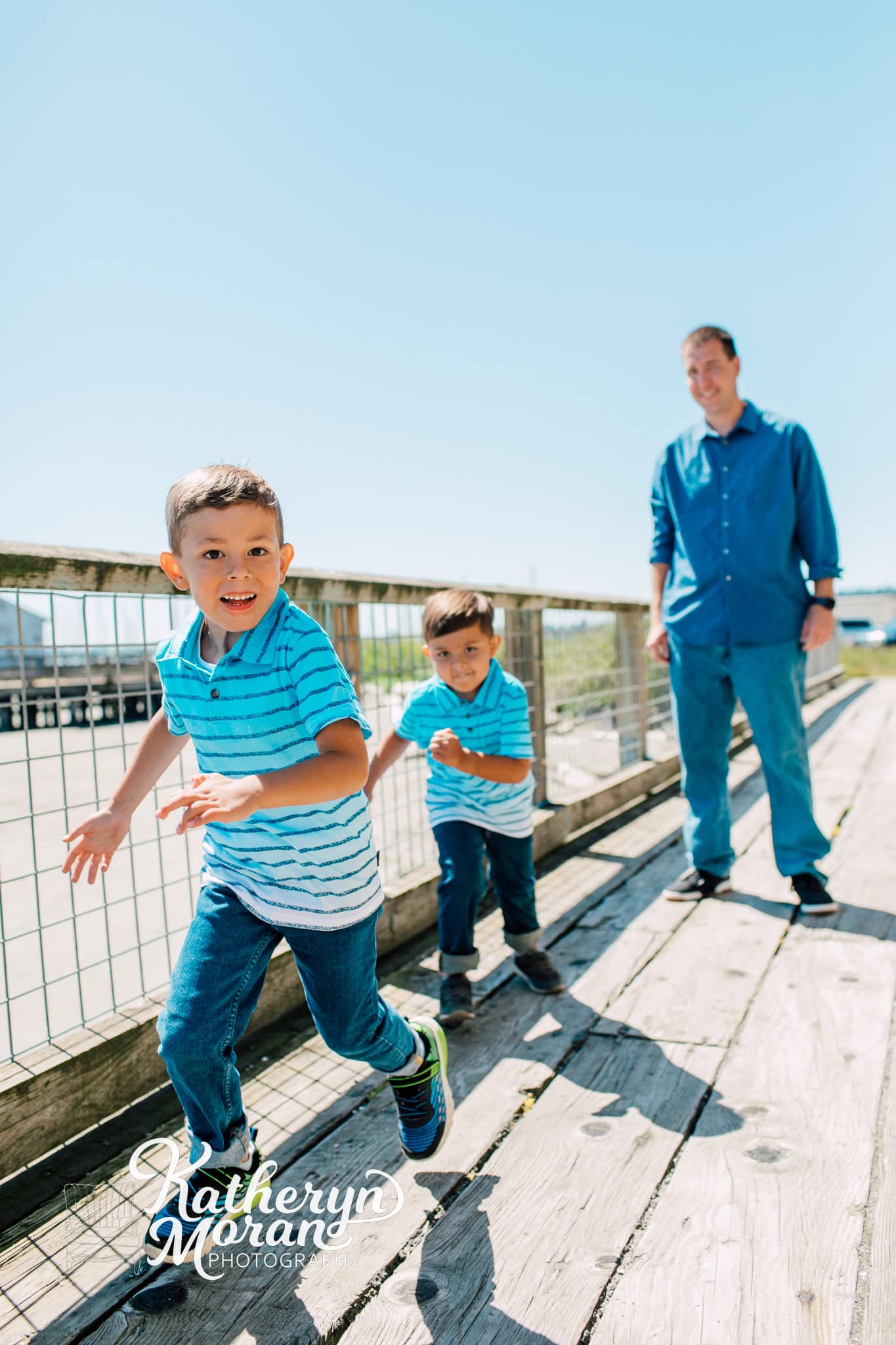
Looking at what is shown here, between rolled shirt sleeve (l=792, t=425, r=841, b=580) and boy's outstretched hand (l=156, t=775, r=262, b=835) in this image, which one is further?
rolled shirt sleeve (l=792, t=425, r=841, b=580)

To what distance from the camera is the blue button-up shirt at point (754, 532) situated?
343 cm

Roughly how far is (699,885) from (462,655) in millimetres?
1598

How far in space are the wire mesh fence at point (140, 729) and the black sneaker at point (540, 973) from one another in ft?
2.00

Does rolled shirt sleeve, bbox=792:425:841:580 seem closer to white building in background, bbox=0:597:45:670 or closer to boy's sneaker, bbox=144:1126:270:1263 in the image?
white building in background, bbox=0:597:45:670

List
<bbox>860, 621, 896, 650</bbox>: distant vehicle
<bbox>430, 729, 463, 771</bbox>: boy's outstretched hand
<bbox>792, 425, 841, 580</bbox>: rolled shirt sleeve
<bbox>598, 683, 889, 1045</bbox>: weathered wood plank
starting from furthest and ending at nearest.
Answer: <bbox>860, 621, 896, 650</bbox>: distant vehicle < <bbox>792, 425, 841, 580</bbox>: rolled shirt sleeve < <bbox>598, 683, 889, 1045</bbox>: weathered wood plank < <bbox>430, 729, 463, 771</bbox>: boy's outstretched hand

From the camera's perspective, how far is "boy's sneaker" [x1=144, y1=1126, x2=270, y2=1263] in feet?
5.24

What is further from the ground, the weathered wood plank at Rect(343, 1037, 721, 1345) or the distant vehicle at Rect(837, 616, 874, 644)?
the weathered wood plank at Rect(343, 1037, 721, 1345)

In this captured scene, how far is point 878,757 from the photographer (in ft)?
22.1

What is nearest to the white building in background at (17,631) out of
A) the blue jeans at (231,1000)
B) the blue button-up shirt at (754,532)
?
the blue jeans at (231,1000)

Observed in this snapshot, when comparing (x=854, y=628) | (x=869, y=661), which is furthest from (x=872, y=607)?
(x=869, y=661)

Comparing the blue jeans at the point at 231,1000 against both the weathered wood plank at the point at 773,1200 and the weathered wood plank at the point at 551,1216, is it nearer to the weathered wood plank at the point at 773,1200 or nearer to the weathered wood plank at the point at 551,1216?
the weathered wood plank at the point at 551,1216

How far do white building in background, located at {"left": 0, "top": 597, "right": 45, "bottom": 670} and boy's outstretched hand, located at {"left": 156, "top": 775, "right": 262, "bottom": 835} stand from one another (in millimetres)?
739

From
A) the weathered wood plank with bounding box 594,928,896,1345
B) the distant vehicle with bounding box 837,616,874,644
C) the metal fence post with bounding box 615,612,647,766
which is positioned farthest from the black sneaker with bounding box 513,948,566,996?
the distant vehicle with bounding box 837,616,874,644

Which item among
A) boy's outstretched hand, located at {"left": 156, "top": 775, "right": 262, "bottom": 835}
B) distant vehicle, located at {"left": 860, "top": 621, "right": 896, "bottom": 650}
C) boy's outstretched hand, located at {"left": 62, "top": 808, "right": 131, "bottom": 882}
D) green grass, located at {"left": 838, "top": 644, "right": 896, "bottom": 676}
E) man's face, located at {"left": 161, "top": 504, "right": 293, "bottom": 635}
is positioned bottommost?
A: green grass, located at {"left": 838, "top": 644, "right": 896, "bottom": 676}
